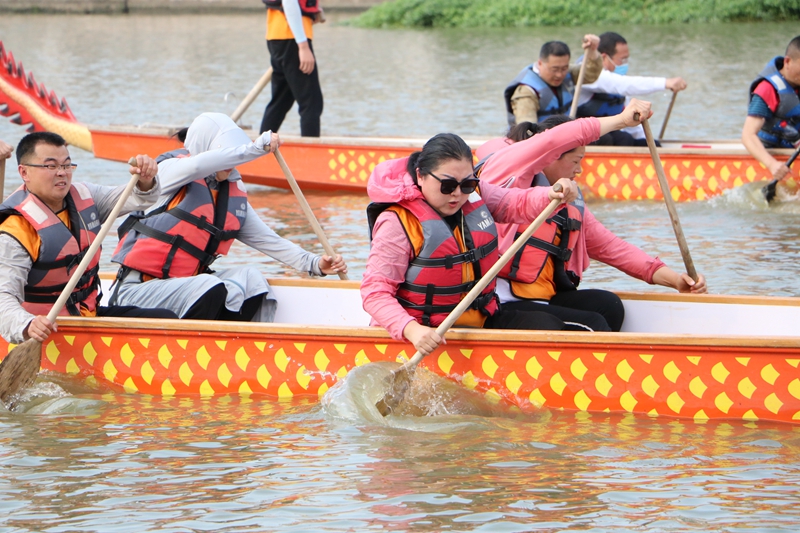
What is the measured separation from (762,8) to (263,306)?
71.4 ft

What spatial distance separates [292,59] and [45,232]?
4610mm

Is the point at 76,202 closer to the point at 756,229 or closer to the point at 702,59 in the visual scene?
the point at 756,229

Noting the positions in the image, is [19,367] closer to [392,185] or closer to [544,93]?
[392,185]

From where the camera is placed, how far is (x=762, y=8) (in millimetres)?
24812

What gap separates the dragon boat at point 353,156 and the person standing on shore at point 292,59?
29cm

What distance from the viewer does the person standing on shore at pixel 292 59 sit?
29.5ft

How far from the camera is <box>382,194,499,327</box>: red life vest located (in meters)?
4.53

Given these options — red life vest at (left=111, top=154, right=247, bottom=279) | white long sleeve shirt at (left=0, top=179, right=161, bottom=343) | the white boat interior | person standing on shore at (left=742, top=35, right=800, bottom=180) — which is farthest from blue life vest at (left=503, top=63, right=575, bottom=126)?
white long sleeve shirt at (left=0, top=179, right=161, bottom=343)

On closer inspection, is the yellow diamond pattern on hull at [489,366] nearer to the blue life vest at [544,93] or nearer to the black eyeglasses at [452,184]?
the black eyeglasses at [452,184]

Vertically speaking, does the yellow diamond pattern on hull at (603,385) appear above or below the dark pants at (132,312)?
below

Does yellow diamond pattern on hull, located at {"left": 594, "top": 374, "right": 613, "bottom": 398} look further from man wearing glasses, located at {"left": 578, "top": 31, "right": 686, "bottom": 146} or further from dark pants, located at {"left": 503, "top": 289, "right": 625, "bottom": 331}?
man wearing glasses, located at {"left": 578, "top": 31, "right": 686, "bottom": 146}

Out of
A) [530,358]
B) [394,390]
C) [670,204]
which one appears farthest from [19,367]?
[670,204]

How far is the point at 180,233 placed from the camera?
17.1 ft

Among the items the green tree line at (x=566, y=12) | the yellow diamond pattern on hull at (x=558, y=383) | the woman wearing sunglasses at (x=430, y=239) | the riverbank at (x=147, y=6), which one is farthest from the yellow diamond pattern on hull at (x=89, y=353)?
the riverbank at (x=147, y=6)
